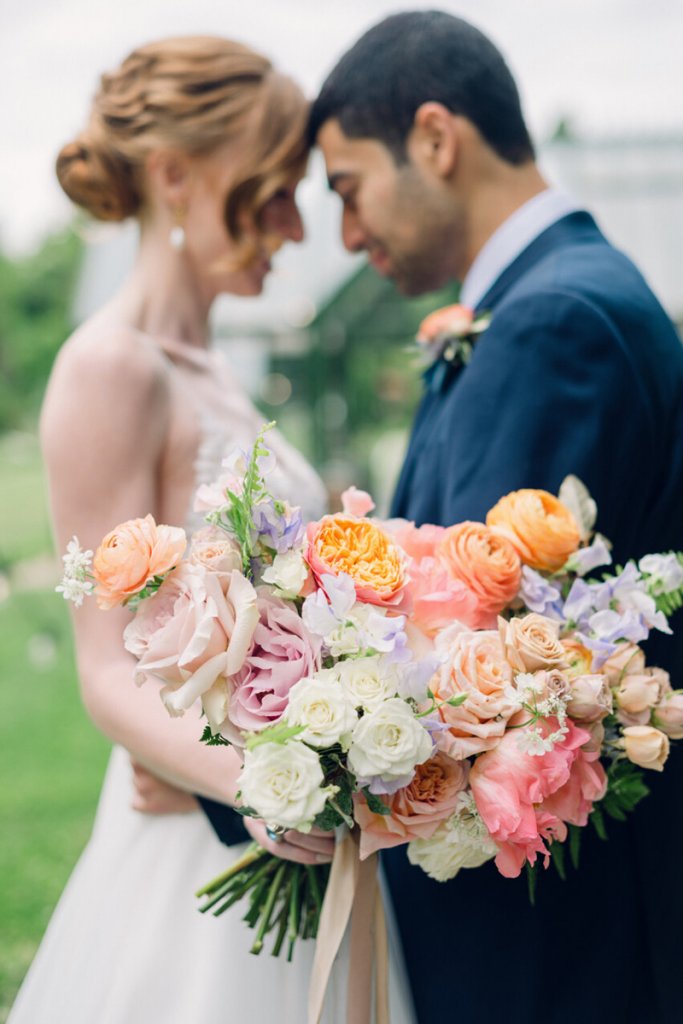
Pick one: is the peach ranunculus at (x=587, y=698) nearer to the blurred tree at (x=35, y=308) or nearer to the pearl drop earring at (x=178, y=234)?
the pearl drop earring at (x=178, y=234)

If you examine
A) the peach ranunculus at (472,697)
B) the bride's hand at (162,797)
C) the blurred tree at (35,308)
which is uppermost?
the peach ranunculus at (472,697)

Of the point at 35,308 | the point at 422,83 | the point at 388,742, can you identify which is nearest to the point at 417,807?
the point at 388,742

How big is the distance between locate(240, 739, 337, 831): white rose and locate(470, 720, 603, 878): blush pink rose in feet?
0.94

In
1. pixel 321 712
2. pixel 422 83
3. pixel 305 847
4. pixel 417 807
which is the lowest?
pixel 305 847

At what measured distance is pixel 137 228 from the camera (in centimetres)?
278

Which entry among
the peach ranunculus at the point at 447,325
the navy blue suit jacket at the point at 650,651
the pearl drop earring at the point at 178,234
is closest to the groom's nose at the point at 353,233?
the peach ranunculus at the point at 447,325

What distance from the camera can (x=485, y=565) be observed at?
1568 millimetres

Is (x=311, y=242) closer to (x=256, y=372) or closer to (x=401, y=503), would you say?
(x=256, y=372)

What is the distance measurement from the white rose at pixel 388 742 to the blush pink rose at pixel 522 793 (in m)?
0.18

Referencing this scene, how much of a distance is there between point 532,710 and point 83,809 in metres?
5.55

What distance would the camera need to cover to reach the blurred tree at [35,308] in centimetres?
4894

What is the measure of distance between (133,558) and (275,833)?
1.80ft

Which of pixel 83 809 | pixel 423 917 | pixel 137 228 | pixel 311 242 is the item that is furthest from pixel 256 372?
pixel 423 917

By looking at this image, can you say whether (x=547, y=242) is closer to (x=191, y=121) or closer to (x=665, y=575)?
(x=191, y=121)
